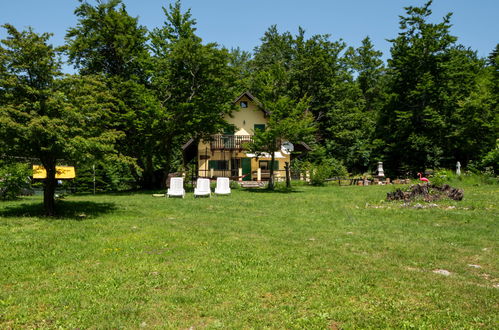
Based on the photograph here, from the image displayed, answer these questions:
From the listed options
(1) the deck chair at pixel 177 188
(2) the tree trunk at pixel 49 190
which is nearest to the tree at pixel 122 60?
(1) the deck chair at pixel 177 188

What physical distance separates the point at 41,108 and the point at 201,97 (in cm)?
1402

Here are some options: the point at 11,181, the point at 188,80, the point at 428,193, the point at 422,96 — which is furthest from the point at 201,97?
the point at 422,96

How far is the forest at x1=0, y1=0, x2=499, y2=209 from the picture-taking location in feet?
35.7

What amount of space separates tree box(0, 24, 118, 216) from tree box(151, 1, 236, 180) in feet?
36.7

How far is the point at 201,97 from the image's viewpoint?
2420 cm

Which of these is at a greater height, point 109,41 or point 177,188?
point 109,41

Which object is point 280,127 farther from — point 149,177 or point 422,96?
point 422,96

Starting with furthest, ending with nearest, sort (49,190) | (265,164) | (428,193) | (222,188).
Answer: (265,164), (222,188), (428,193), (49,190)

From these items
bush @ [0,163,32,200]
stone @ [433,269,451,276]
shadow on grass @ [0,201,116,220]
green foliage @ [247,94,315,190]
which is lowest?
stone @ [433,269,451,276]

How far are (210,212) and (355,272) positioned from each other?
25.1ft

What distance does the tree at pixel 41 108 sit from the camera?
1021 centimetres

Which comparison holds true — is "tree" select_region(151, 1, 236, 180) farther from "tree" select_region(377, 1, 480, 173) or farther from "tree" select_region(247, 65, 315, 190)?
"tree" select_region(377, 1, 480, 173)

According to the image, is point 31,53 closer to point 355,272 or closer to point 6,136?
point 6,136

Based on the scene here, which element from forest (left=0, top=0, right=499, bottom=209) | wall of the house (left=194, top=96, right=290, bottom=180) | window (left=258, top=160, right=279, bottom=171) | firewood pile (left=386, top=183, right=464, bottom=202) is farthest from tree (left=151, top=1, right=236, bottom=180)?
firewood pile (left=386, top=183, right=464, bottom=202)
